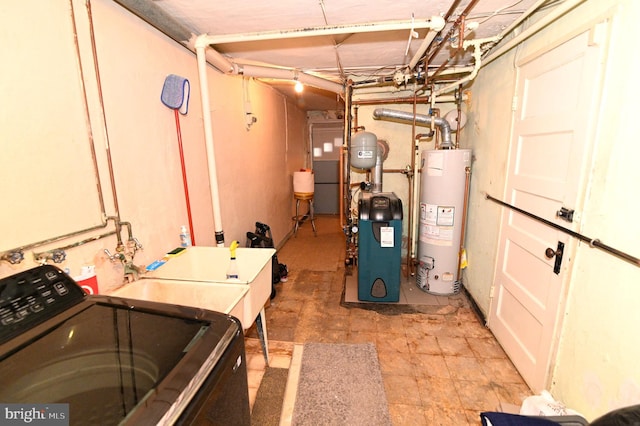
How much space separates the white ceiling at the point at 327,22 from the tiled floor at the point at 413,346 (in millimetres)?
2200

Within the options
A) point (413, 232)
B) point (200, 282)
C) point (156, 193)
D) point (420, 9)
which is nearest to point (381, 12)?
point (420, 9)

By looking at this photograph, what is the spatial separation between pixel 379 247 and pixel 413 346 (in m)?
0.88

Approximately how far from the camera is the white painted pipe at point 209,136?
6.73 feet

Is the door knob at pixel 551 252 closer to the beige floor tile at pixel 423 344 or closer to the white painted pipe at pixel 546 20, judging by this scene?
the beige floor tile at pixel 423 344

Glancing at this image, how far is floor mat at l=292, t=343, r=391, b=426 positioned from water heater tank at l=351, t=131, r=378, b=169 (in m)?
1.81

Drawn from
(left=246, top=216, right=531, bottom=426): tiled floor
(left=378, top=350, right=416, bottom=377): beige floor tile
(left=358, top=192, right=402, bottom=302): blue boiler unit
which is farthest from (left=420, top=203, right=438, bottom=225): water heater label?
(left=378, top=350, right=416, bottom=377): beige floor tile

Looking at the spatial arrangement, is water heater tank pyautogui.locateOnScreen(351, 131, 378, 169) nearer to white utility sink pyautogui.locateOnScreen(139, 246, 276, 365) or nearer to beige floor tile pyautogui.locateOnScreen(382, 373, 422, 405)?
white utility sink pyautogui.locateOnScreen(139, 246, 276, 365)

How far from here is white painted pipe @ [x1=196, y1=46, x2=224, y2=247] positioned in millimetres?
2051

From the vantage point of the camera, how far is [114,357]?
780 mm

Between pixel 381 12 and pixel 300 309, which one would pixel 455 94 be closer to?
pixel 381 12

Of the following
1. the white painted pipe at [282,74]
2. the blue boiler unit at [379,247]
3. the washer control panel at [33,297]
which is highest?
the white painted pipe at [282,74]

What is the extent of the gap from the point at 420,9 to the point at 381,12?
239 millimetres
